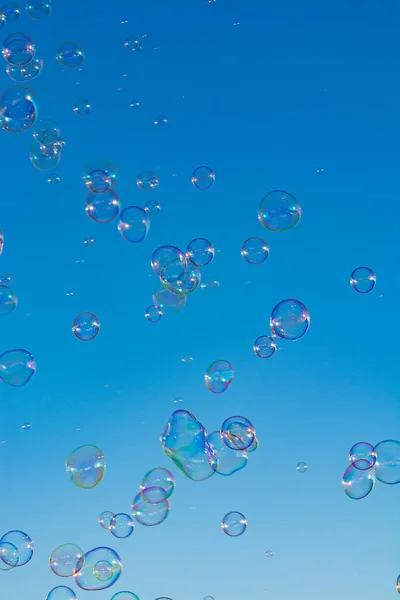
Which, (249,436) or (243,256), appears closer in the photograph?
(249,436)

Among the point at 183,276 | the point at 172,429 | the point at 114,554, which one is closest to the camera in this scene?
the point at 172,429

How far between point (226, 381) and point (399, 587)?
3.80 m

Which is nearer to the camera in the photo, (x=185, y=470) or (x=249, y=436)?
(x=185, y=470)

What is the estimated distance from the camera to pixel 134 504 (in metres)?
9.02

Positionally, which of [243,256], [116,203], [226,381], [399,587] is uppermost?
[116,203]

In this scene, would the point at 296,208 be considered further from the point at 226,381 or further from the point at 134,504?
the point at 134,504

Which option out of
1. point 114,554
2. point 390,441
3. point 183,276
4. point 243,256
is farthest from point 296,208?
point 114,554

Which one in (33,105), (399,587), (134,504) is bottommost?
A: (399,587)

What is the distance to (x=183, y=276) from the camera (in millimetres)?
9391

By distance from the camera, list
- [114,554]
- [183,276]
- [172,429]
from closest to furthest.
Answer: [172,429]
[114,554]
[183,276]

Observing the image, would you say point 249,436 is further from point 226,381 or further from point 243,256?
point 243,256

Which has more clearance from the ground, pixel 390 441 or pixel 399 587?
pixel 390 441

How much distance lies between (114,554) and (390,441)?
403 centimetres

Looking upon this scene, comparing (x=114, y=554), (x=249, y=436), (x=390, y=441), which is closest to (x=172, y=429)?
(x=249, y=436)
